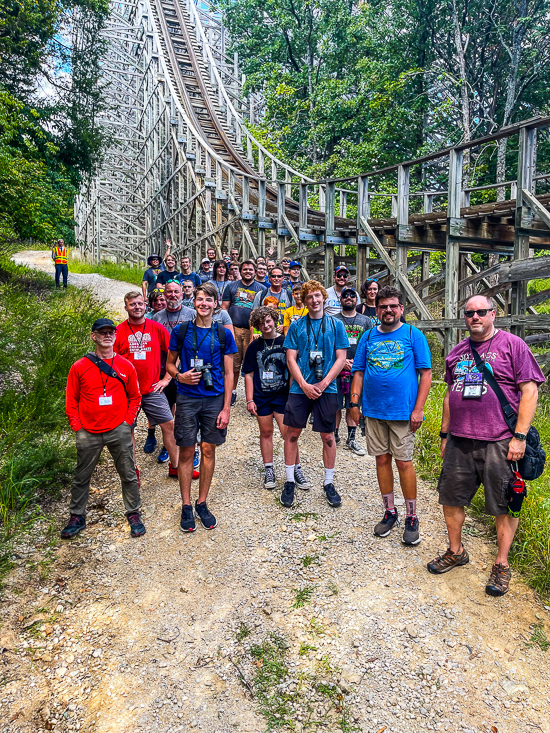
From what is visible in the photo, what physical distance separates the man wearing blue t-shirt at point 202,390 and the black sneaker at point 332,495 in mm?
1018

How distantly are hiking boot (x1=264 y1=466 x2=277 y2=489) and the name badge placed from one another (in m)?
2.15

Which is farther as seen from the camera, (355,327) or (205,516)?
(355,327)

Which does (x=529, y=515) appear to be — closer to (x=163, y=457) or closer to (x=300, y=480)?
(x=300, y=480)

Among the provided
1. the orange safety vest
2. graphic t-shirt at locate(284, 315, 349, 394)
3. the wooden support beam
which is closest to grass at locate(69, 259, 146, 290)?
the orange safety vest

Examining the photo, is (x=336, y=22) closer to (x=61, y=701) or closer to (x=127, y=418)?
(x=127, y=418)

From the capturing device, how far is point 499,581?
3.30m

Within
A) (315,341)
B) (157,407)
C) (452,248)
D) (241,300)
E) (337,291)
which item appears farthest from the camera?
(452,248)

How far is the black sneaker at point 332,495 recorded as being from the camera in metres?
4.42

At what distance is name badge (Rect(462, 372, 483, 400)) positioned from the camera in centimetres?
319


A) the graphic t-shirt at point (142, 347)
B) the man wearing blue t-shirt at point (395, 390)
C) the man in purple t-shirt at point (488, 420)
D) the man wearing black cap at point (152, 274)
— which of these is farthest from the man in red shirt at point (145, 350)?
the man wearing black cap at point (152, 274)

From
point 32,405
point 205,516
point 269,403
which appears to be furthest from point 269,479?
point 32,405

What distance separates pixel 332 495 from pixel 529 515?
154cm

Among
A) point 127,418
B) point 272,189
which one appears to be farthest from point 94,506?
point 272,189

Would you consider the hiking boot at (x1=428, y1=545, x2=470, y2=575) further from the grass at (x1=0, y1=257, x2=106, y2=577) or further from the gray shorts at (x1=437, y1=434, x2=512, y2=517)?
the grass at (x1=0, y1=257, x2=106, y2=577)
